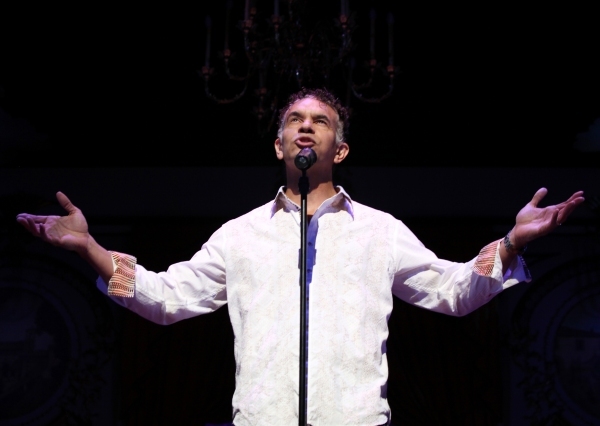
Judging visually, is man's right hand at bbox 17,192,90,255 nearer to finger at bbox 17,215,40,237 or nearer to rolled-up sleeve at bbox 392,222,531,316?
finger at bbox 17,215,40,237

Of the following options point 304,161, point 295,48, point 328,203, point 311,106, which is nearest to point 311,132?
point 311,106

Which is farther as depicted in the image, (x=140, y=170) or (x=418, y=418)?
(x=140, y=170)

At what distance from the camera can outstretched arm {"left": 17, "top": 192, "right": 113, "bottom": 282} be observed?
192 cm

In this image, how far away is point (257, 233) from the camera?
213cm

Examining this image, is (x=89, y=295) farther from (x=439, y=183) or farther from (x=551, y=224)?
(x=551, y=224)

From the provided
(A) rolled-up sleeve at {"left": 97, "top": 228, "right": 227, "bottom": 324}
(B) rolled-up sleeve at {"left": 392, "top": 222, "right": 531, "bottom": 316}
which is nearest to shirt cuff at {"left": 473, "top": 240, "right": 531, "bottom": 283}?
(B) rolled-up sleeve at {"left": 392, "top": 222, "right": 531, "bottom": 316}

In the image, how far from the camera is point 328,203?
215 centimetres

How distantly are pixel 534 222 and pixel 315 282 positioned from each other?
24.2 inches

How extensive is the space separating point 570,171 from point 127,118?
3371 millimetres

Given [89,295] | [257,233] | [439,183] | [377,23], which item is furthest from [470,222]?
[257,233]

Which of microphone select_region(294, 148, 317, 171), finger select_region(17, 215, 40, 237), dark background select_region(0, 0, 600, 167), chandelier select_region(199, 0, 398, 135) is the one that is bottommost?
finger select_region(17, 215, 40, 237)

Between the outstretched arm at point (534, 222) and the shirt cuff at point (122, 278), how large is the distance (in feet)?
3.38

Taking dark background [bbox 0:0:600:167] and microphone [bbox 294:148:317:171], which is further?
dark background [bbox 0:0:600:167]

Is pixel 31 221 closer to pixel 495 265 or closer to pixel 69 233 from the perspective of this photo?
pixel 69 233
